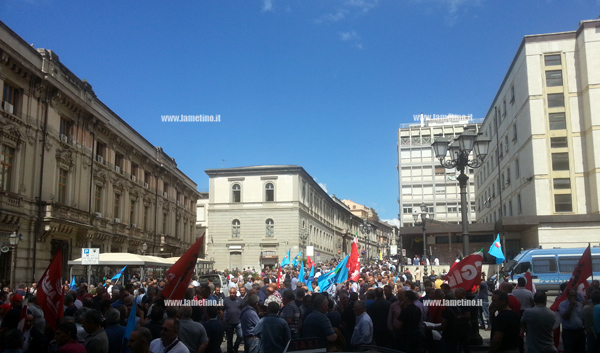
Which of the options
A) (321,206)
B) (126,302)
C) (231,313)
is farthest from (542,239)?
(321,206)

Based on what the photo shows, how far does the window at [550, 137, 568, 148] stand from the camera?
39.0 metres

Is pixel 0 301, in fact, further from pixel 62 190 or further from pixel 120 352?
pixel 62 190

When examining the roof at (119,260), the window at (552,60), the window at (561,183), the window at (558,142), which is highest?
the window at (552,60)

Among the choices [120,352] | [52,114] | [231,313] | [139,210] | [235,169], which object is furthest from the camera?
[235,169]

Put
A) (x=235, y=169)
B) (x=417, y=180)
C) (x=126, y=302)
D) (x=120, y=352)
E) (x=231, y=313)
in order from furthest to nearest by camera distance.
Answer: (x=417, y=180) < (x=235, y=169) < (x=231, y=313) < (x=126, y=302) < (x=120, y=352)

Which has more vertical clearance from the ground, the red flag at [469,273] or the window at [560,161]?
the window at [560,161]

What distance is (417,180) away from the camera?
91.6 metres

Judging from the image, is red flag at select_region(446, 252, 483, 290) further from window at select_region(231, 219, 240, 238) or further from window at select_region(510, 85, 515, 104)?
window at select_region(231, 219, 240, 238)

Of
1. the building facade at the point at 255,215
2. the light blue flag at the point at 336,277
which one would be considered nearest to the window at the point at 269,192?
the building facade at the point at 255,215

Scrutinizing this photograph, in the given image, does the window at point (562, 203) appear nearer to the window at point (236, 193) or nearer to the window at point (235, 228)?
the window at point (235, 228)

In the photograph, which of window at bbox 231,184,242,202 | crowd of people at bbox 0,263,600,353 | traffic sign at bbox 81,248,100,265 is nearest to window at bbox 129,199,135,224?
traffic sign at bbox 81,248,100,265

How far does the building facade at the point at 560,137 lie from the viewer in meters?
37.4

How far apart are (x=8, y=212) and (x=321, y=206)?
2442 inches

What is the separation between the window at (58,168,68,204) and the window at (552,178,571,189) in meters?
32.3
